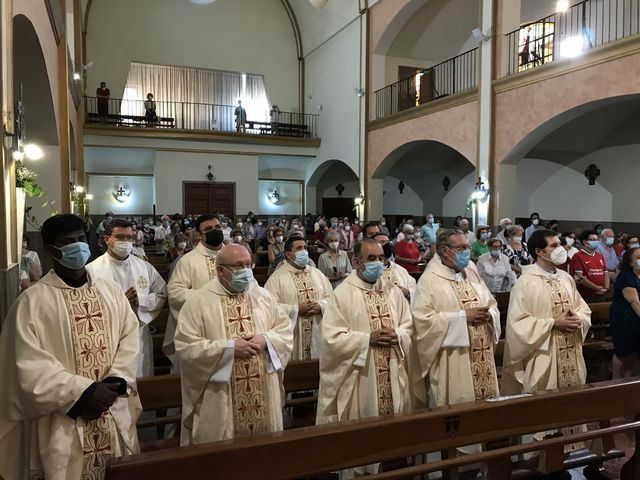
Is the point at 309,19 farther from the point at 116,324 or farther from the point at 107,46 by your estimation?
the point at 116,324

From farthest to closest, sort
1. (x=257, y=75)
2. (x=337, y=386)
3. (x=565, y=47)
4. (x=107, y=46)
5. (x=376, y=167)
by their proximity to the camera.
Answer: (x=257, y=75) → (x=107, y=46) → (x=376, y=167) → (x=565, y=47) → (x=337, y=386)

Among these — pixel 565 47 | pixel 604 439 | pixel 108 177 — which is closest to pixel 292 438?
pixel 604 439

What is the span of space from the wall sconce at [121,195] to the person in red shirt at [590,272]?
18.8m

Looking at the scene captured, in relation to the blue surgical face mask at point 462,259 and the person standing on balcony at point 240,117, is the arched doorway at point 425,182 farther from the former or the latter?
the blue surgical face mask at point 462,259

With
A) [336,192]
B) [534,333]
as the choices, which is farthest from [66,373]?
[336,192]

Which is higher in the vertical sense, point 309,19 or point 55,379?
point 309,19

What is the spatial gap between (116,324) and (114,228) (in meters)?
2.27

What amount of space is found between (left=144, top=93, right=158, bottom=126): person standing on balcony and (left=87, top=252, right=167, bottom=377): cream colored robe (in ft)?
53.2

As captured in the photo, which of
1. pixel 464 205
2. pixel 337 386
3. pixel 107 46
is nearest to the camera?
pixel 337 386

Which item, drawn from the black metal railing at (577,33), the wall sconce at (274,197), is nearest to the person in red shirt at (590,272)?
the black metal railing at (577,33)

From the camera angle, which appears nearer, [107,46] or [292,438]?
[292,438]

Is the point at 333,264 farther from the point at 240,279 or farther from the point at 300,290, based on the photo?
the point at 240,279

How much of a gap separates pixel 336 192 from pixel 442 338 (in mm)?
20975

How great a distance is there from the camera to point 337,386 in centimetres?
375
